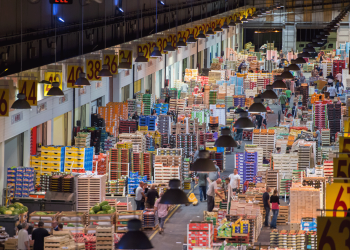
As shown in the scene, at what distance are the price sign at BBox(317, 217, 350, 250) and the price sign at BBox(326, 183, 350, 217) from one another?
1.23m

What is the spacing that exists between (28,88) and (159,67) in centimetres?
1902

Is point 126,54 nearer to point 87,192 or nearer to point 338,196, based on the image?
point 87,192

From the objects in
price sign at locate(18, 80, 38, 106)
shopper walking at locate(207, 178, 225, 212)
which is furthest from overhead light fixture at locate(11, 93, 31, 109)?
shopper walking at locate(207, 178, 225, 212)

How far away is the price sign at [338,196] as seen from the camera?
6816 mm

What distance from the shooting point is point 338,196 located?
270 inches

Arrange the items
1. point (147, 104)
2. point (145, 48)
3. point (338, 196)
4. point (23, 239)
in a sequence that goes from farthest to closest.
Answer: point (147, 104), point (145, 48), point (23, 239), point (338, 196)

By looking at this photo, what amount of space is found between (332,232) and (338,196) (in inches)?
51.6

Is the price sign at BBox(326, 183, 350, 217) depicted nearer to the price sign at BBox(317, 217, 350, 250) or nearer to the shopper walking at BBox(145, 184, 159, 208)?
the price sign at BBox(317, 217, 350, 250)

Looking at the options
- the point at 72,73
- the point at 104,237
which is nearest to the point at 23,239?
the point at 104,237

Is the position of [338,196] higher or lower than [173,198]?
higher

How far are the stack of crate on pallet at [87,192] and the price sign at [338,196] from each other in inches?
339

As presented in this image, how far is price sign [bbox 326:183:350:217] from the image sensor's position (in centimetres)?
682

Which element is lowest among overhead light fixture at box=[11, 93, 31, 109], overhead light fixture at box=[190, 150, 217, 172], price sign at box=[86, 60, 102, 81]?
overhead light fixture at box=[190, 150, 217, 172]

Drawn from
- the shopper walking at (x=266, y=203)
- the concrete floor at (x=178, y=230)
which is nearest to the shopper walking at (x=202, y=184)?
the concrete floor at (x=178, y=230)
